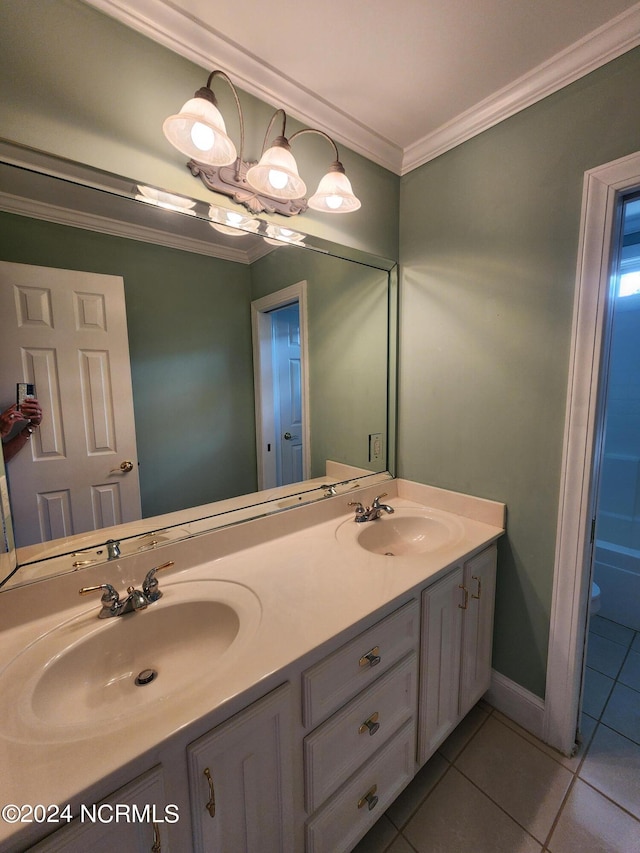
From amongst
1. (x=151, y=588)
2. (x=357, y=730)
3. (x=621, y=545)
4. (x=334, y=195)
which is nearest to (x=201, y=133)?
(x=334, y=195)

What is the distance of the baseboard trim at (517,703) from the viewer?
51.8 inches

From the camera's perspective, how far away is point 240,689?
640mm

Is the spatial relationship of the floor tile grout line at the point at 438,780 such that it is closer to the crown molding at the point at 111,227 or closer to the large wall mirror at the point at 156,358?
the large wall mirror at the point at 156,358

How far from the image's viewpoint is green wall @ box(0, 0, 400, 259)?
2.55 ft

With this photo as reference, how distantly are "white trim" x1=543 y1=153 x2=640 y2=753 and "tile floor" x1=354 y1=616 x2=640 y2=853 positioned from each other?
0.37ft

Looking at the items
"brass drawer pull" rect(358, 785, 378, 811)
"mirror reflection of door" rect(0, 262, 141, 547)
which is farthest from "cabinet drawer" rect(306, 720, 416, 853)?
"mirror reflection of door" rect(0, 262, 141, 547)

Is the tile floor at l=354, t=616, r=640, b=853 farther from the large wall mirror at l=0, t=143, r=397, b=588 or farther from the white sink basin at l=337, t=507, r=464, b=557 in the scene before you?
the large wall mirror at l=0, t=143, r=397, b=588

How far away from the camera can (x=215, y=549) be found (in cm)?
113

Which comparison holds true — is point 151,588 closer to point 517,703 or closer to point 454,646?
point 454,646

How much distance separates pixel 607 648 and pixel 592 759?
0.75 meters

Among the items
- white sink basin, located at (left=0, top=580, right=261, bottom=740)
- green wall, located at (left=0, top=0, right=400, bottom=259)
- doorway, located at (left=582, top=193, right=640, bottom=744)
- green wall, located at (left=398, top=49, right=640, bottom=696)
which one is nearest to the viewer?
white sink basin, located at (left=0, top=580, right=261, bottom=740)

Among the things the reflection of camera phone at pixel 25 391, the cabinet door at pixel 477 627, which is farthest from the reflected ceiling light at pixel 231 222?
the cabinet door at pixel 477 627

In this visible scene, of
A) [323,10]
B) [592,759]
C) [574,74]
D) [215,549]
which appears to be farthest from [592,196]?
[592,759]

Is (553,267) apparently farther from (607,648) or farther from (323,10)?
(607,648)
